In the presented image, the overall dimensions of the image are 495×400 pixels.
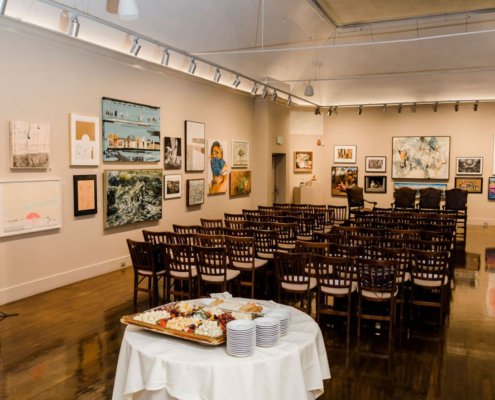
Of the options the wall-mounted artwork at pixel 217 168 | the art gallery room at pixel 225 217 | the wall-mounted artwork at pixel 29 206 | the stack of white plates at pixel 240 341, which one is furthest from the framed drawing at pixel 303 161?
the stack of white plates at pixel 240 341

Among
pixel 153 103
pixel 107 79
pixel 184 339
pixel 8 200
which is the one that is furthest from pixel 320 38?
pixel 184 339

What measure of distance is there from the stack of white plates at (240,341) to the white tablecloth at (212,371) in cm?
4

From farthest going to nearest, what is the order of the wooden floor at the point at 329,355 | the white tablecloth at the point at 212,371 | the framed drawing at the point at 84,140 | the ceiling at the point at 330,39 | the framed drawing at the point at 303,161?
the framed drawing at the point at 303,161 < the ceiling at the point at 330,39 < the framed drawing at the point at 84,140 < the wooden floor at the point at 329,355 < the white tablecloth at the point at 212,371

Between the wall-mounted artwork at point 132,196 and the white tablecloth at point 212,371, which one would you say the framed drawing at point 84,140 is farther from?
the white tablecloth at point 212,371

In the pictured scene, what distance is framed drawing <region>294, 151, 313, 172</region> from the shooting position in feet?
56.0

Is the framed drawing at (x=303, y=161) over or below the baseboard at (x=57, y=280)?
over

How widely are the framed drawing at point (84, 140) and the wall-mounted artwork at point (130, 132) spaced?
22 cm

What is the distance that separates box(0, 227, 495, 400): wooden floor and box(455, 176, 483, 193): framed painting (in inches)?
366

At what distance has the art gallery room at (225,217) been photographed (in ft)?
11.8

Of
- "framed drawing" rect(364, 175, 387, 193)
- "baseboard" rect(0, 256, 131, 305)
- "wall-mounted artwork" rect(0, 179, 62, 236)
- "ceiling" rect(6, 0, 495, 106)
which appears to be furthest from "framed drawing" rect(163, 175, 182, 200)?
"framed drawing" rect(364, 175, 387, 193)

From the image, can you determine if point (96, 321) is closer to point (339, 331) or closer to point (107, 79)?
point (339, 331)

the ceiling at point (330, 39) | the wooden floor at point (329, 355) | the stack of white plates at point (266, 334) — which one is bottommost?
the wooden floor at point (329, 355)

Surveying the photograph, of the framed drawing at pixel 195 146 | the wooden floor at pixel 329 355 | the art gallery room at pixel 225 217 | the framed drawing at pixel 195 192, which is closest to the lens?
the art gallery room at pixel 225 217

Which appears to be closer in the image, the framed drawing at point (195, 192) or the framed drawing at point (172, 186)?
the framed drawing at point (172, 186)
